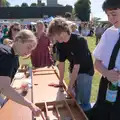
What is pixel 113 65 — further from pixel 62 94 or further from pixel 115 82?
pixel 62 94

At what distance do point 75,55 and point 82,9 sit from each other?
5930cm

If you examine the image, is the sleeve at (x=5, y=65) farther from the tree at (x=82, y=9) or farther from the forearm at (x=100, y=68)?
the tree at (x=82, y=9)

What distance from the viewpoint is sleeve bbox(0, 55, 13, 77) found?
212cm

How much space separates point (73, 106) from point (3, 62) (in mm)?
916

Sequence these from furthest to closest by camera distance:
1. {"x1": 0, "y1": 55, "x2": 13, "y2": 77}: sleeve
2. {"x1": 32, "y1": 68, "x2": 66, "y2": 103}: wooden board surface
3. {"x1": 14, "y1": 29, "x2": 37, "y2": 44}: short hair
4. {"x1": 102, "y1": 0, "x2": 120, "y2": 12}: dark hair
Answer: {"x1": 32, "y1": 68, "x2": 66, "y2": 103}: wooden board surface
{"x1": 14, "y1": 29, "x2": 37, "y2": 44}: short hair
{"x1": 0, "y1": 55, "x2": 13, "y2": 77}: sleeve
{"x1": 102, "y1": 0, "x2": 120, "y2": 12}: dark hair

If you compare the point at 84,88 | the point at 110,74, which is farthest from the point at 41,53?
the point at 110,74

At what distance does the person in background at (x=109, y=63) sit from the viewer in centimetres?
189

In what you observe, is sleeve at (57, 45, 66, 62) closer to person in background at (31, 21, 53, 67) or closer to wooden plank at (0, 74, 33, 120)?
wooden plank at (0, 74, 33, 120)

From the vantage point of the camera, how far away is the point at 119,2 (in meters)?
1.87

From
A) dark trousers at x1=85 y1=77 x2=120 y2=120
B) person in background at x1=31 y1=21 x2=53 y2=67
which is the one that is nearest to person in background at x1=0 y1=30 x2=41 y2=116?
dark trousers at x1=85 y1=77 x2=120 y2=120

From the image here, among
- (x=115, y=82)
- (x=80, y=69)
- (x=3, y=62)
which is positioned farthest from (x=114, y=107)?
(x=80, y=69)

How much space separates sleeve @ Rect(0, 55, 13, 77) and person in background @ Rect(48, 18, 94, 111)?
614mm

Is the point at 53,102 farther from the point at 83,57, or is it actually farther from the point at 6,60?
the point at 6,60

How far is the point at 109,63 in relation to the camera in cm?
200
